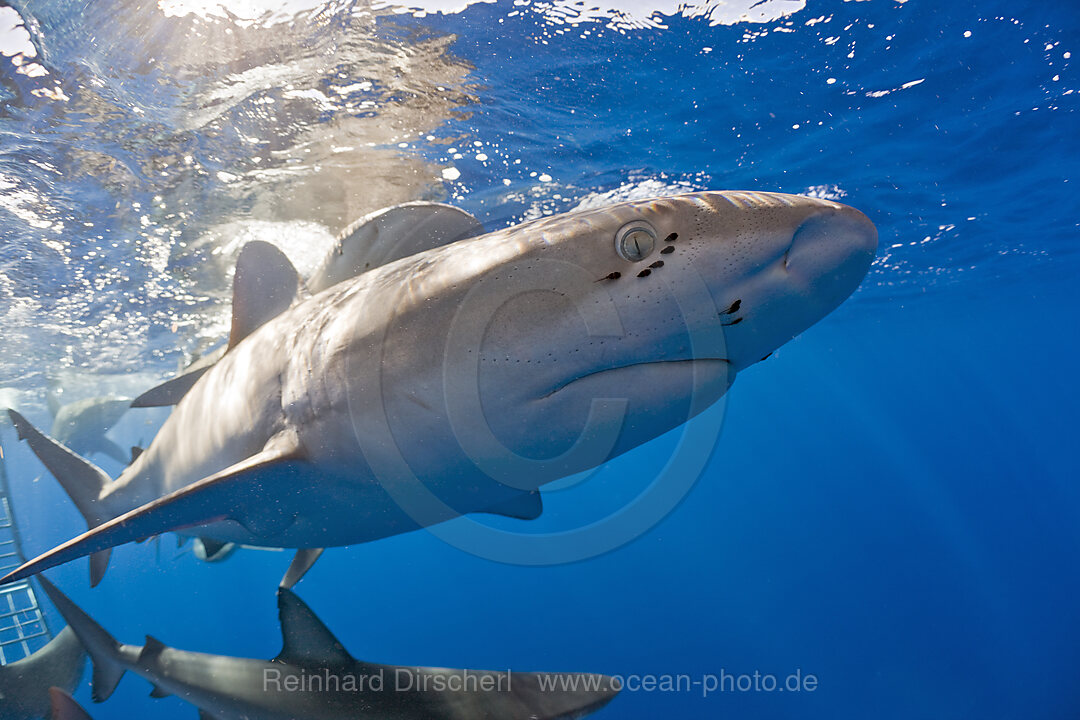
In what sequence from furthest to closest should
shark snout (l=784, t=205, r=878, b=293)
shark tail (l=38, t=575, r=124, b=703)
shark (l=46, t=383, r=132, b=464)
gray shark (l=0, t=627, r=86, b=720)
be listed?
shark (l=46, t=383, r=132, b=464) < gray shark (l=0, t=627, r=86, b=720) < shark tail (l=38, t=575, r=124, b=703) < shark snout (l=784, t=205, r=878, b=293)

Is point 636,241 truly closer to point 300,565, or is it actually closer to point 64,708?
point 300,565

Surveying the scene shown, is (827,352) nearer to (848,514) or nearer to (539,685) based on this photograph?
(848,514)

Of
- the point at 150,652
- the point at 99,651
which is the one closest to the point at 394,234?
the point at 150,652

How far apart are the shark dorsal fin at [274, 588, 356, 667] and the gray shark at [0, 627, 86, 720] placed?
3375 mm

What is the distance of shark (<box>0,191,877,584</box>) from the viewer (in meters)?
Result: 1.57

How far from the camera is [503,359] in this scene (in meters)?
1.82

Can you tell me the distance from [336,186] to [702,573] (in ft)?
145

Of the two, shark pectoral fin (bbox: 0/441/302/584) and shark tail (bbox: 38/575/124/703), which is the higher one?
shark pectoral fin (bbox: 0/441/302/584)

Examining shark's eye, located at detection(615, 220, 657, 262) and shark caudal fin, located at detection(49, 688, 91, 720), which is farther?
shark caudal fin, located at detection(49, 688, 91, 720)

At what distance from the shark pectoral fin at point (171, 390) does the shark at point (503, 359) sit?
1561 mm

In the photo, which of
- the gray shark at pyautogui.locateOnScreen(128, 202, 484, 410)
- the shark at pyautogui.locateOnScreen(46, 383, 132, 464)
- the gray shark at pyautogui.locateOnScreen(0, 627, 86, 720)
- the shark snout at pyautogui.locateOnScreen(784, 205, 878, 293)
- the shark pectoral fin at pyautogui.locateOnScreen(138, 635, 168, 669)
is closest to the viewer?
the shark snout at pyautogui.locateOnScreen(784, 205, 878, 293)

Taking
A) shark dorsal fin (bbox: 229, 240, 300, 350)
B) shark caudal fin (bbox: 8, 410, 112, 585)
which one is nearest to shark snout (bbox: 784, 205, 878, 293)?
shark dorsal fin (bbox: 229, 240, 300, 350)

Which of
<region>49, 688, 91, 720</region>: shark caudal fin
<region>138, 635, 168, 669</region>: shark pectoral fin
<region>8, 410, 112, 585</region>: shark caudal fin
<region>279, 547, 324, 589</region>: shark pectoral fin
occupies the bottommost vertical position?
<region>49, 688, 91, 720</region>: shark caudal fin

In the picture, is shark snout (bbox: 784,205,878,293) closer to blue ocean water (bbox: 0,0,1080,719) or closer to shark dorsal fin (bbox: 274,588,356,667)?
blue ocean water (bbox: 0,0,1080,719)
